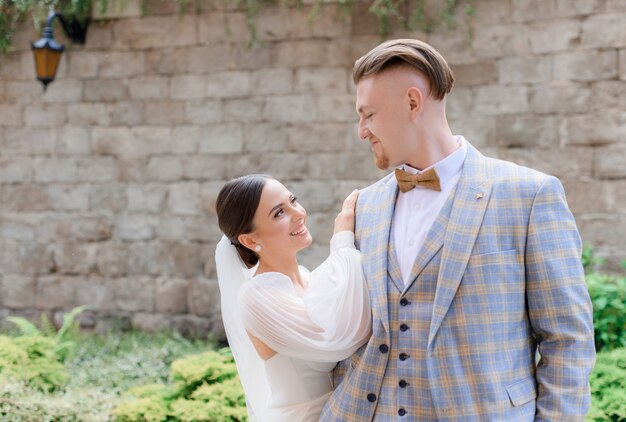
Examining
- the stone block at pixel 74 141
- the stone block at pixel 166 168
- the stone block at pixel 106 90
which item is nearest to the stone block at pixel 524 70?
the stone block at pixel 166 168

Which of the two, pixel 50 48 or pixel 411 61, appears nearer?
pixel 411 61

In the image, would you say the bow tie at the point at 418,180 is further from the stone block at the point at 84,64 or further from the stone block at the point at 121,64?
the stone block at the point at 84,64

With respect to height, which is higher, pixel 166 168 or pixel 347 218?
pixel 347 218

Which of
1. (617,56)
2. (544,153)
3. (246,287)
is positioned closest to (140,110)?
(544,153)

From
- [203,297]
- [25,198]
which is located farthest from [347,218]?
[25,198]

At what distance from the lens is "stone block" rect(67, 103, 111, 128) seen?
25.7 feet

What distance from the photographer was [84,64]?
7.87 metres

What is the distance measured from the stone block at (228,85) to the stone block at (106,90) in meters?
0.95

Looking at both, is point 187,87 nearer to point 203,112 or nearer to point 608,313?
point 203,112

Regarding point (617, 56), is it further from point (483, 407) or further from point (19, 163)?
point (19, 163)

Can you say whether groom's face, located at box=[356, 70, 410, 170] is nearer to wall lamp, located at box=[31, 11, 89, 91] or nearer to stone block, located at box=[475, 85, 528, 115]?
stone block, located at box=[475, 85, 528, 115]

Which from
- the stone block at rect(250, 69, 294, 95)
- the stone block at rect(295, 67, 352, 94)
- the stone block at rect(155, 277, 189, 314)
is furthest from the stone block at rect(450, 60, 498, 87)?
the stone block at rect(155, 277, 189, 314)

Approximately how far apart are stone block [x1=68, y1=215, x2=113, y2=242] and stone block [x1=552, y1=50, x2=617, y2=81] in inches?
180

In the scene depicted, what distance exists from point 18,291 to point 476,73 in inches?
207
